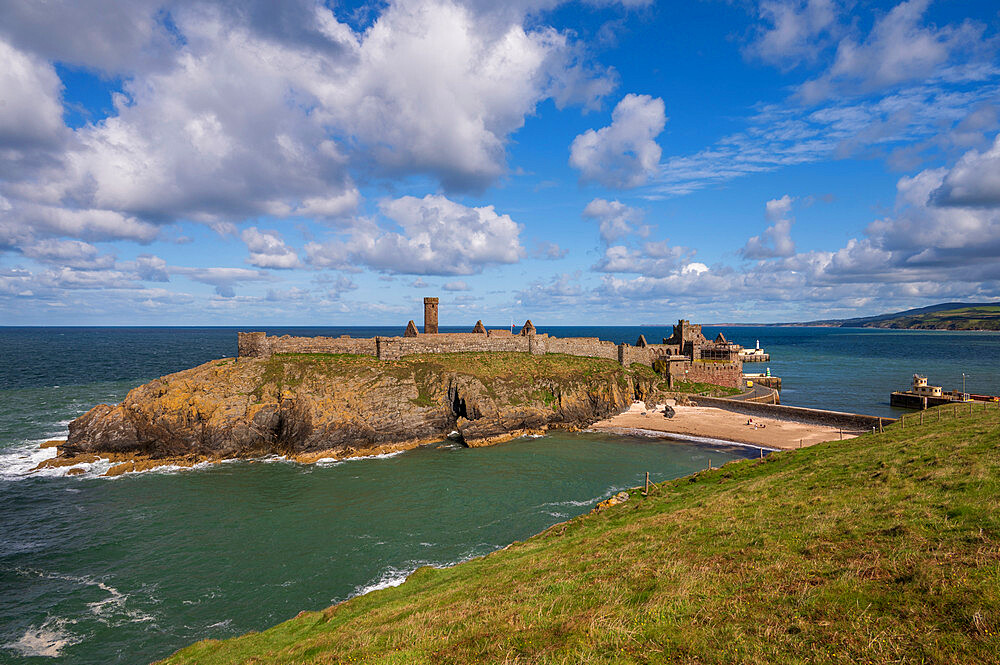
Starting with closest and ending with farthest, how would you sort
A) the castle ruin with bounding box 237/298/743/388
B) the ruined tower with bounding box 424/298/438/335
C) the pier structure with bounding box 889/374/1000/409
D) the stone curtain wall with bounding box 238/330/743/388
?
the stone curtain wall with bounding box 238/330/743/388, the castle ruin with bounding box 237/298/743/388, the pier structure with bounding box 889/374/1000/409, the ruined tower with bounding box 424/298/438/335

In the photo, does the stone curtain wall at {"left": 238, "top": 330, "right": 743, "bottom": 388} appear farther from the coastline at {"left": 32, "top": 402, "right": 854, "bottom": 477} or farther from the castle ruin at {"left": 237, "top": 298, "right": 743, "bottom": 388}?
the coastline at {"left": 32, "top": 402, "right": 854, "bottom": 477}

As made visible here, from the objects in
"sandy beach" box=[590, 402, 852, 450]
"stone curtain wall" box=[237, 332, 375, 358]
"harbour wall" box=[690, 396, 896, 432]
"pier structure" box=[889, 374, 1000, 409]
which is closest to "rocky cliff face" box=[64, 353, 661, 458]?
"stone curtain wall" box=[237, 332, 375, 358]

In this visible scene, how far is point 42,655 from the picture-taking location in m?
19.3

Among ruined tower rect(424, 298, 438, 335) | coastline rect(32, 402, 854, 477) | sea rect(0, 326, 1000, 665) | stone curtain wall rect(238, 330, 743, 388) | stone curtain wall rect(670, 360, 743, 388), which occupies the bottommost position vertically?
sea rect(0, 326, 1000, 665)

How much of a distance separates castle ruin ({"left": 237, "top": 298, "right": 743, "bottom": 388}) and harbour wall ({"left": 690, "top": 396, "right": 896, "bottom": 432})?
10270 mm

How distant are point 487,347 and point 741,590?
5998 cm

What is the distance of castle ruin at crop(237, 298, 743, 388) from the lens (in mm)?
61156

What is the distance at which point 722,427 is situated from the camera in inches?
2234

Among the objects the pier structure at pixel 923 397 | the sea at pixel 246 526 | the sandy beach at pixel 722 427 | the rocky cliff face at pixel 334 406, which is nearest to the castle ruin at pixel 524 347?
the rocky cliff face at pixel 334 406

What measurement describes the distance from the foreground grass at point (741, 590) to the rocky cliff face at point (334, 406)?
3248 cm

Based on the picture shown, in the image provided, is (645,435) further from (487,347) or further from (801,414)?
(487,347)

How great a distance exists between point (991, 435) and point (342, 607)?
30795mm

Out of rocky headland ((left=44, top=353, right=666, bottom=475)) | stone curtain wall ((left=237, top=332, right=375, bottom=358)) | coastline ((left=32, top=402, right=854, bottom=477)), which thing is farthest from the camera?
stone curtain wall ((left=237, top=332, right=375, bottom=358))

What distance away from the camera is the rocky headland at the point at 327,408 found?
4575 centimetres
